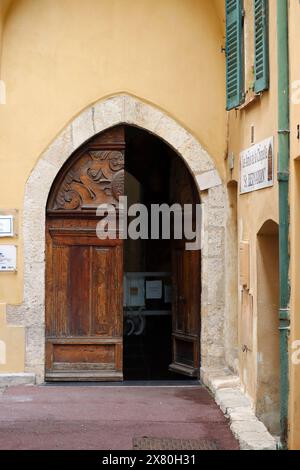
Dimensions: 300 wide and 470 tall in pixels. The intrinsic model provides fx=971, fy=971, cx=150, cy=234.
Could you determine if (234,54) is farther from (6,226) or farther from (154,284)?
(154,284)

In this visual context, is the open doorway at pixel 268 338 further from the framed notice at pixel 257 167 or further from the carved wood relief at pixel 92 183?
the carved wood relief at pixel 92 183

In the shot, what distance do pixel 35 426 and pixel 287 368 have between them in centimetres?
229

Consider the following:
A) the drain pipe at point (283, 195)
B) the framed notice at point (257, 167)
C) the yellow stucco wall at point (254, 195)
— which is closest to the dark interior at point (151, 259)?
the yellow stucco wall at point (254, 195)

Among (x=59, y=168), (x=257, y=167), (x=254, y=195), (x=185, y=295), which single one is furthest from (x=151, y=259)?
(x=257, y=167)

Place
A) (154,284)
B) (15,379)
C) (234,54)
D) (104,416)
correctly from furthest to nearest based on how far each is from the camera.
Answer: (154,284)
(15,379)
(234,54)
(104,416)

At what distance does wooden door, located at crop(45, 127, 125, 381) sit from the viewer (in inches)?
410

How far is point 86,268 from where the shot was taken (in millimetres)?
10469

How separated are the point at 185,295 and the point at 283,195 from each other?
392 cm

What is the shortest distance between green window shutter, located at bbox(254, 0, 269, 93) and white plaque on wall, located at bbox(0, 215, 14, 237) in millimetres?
3208

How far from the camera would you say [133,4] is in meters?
10.3

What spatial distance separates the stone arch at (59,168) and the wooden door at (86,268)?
0.22 metres

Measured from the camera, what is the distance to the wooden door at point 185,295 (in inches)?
415

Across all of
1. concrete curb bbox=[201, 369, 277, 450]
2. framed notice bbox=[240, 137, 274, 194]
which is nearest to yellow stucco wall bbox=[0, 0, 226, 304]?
framed notice bbox=[240, 137, 274, 194]
